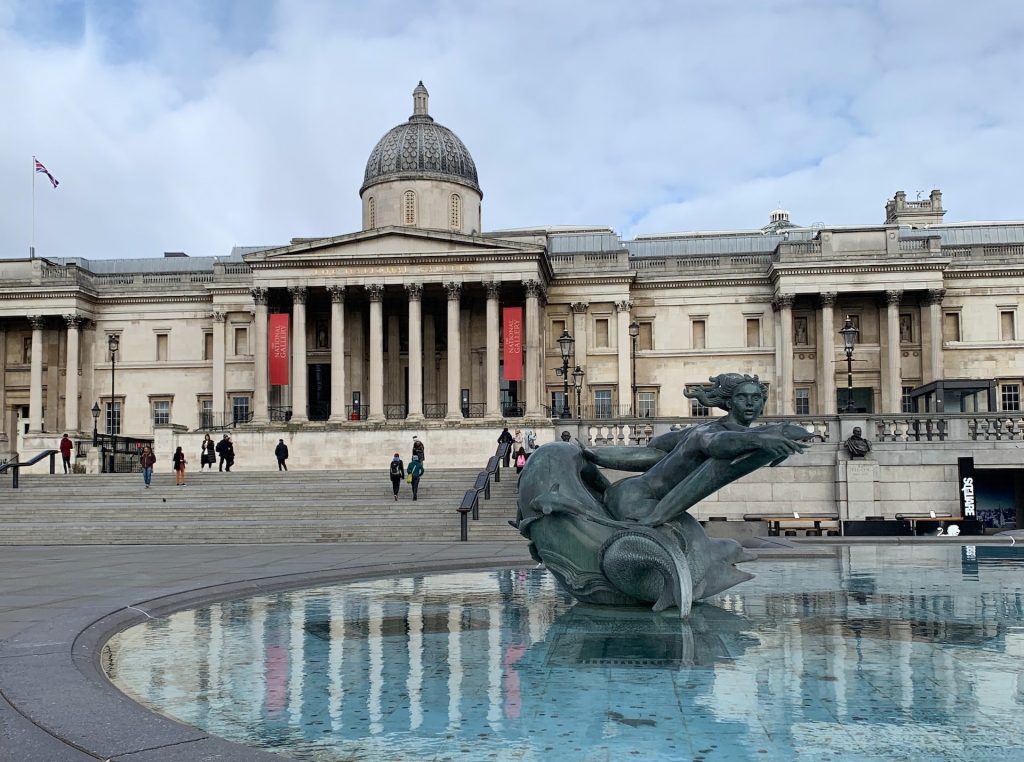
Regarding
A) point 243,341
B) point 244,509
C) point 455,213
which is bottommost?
point 244,509

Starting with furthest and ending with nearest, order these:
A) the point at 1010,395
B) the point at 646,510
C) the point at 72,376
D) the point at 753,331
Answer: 1. the point at 72,376
2. the point at 753,331
3. the point at 1010,395
4. the point at 646,510

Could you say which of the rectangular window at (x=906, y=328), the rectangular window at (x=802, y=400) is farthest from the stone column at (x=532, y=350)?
the rectangular window at (x=906, y=328)

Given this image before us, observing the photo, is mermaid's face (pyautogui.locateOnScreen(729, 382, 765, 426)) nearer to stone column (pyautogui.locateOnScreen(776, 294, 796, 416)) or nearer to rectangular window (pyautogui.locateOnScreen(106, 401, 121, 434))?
stone column (pyautogui.locateOnScreen(776, 294, 796, 416))

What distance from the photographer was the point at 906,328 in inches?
2109

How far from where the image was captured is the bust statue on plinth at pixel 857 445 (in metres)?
29.3

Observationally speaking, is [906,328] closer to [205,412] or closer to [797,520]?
[797,520]

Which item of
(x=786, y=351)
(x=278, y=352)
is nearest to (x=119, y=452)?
(x=278, y=352)

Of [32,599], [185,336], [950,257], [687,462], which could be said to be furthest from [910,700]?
[185,336]

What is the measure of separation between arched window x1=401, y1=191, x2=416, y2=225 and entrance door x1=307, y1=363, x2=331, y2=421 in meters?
8.92

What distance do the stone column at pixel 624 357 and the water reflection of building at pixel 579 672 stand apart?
42.5m

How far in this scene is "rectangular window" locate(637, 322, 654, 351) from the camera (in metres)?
55.6

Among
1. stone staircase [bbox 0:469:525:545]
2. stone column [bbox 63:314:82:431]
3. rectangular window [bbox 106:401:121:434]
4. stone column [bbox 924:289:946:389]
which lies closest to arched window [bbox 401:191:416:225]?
stone staircase [bbox 0:469:525:545]

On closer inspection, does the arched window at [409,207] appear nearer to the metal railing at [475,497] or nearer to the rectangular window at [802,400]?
the rectangular window at [802,400]

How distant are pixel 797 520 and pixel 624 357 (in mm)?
26601
